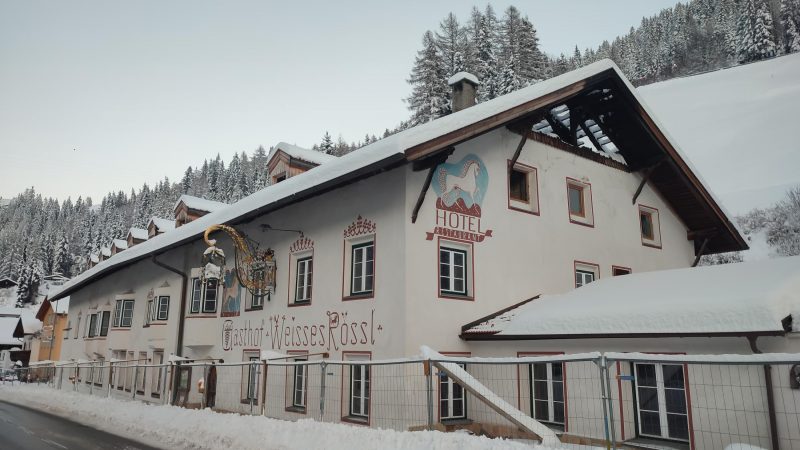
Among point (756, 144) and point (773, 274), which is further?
A: point (756, 144)

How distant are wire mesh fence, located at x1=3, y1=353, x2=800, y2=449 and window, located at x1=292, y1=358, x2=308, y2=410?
37mm

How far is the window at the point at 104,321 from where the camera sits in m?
29.7

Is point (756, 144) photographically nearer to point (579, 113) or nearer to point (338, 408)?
point (579, 113)

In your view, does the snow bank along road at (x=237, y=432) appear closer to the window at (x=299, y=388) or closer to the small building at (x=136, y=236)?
the window at (x=299, y=388)

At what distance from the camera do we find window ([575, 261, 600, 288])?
677 inches

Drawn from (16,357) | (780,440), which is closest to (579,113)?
(780,440)

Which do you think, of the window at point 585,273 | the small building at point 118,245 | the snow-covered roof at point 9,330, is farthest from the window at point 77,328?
the snow-covered roof at point 9,330

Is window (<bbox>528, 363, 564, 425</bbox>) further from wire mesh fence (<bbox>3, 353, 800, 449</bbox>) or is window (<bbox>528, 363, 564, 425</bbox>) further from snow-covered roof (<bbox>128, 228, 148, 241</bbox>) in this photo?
snow-covered roof (<bbox>128, 228, 148, 241</bbox>)

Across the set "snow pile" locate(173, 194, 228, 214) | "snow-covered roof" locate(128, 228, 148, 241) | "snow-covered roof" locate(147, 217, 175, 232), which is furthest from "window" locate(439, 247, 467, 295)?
"snow-covered roof" locate(128, 228, 148, 241)

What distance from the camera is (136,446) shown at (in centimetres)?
1219

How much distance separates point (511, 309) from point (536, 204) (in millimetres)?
3376

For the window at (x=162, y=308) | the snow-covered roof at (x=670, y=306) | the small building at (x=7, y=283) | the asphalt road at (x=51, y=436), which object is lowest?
the asphalt road at (x=51, y=436)

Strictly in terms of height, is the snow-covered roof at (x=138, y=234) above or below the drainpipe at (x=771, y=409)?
above

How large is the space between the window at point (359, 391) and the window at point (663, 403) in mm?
5966
